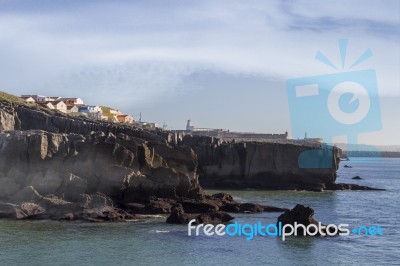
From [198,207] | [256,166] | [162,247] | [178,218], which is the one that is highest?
[256,166]

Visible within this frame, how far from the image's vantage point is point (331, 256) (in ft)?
109

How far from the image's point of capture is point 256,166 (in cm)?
8294

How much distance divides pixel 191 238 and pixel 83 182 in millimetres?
14993

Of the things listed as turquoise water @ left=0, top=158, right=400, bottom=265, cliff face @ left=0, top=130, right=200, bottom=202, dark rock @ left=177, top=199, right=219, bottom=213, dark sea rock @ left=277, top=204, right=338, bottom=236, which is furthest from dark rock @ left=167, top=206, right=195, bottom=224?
cliff face @ left=0, top=130, right=200, bottom=202

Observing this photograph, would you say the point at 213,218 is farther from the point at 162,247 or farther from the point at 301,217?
the point at 162,247

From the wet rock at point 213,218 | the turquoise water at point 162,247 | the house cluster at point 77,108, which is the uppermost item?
the house cluster at point 77,108

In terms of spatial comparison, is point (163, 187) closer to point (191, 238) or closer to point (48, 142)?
point (48, 142)

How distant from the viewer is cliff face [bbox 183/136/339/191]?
82.1 metres

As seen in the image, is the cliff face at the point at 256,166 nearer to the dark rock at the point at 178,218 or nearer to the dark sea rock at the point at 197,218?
the dark sea rock at the point at 197,218

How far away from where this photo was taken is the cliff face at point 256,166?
8206 centimetres

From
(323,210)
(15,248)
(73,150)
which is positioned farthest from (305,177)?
(15,248)

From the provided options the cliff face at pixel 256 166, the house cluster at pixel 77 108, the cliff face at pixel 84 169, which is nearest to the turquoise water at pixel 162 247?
the cliff face at pixel 84 169

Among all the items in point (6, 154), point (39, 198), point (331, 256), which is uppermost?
point (6, 154)

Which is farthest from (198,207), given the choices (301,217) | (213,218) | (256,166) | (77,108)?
(77,108)
